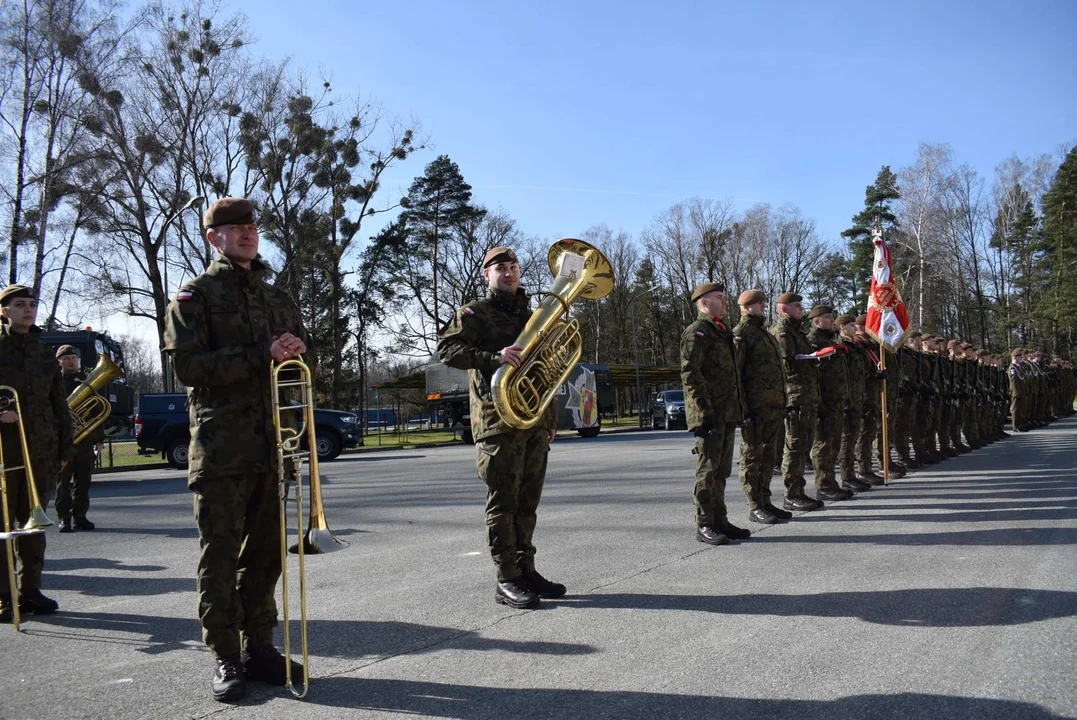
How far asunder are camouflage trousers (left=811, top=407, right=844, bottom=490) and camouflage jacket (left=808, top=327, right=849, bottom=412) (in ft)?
0.27

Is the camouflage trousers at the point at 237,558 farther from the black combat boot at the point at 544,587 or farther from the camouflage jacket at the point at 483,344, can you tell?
the black combat boot at the point at 544,587

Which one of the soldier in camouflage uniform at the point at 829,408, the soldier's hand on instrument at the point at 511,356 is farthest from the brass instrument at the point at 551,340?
the soldier in camouflage uniform at the point at 829,408

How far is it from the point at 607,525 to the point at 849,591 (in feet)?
10.3

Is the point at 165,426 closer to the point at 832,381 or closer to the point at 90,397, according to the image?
the point at 90,397

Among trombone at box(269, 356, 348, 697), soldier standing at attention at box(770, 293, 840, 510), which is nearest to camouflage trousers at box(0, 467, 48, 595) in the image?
trombone at box(269, 356, 348, 697)

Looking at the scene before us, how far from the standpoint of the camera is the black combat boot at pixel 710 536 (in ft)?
22.3

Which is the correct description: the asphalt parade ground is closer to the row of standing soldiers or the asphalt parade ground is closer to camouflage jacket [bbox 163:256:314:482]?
the row of standing soldiers

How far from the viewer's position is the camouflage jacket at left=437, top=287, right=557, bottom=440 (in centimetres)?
514

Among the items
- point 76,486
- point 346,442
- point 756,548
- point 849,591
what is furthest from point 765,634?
point 346,442

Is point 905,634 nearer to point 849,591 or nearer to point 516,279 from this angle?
point 849,591

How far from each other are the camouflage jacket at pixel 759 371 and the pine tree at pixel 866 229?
4814cm

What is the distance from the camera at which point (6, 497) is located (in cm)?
529

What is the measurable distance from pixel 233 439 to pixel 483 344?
1959 millimetres

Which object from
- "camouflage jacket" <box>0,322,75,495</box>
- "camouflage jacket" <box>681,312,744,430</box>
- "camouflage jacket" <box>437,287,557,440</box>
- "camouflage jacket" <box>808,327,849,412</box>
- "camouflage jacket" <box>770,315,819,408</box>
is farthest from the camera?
"camouflage jacket" <box>808,327,849,412</box>
